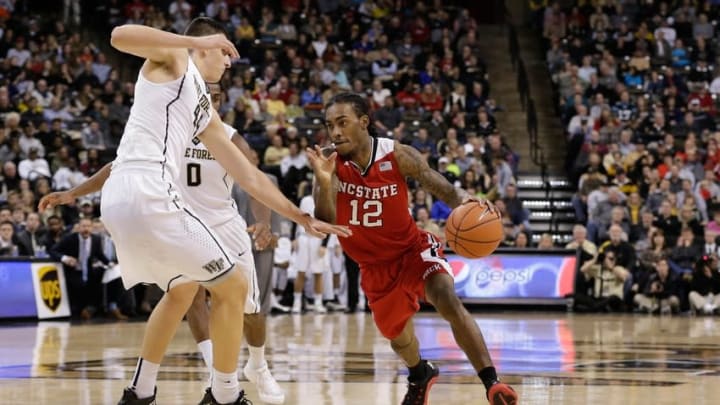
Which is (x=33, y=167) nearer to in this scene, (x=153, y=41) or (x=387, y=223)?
(x=387, y=223)

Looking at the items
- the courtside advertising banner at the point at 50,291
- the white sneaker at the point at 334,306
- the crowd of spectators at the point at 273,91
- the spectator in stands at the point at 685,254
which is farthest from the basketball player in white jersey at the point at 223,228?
the spectator in stands at the point at 685,254

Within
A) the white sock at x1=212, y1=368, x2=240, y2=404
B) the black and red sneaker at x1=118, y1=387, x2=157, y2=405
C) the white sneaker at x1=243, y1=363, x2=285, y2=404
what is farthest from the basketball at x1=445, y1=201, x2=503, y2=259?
the black and red sneaker at x1=118, y1=387, x2=157, y2=405

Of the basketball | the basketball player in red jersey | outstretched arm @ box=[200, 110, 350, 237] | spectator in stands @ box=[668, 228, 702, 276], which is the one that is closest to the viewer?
outstretched arm @ box=[200, 110, 350, 237]

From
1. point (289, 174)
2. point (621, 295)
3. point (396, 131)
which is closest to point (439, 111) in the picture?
point (396, 131)

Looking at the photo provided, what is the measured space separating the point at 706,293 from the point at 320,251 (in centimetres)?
586

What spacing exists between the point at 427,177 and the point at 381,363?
2.94m

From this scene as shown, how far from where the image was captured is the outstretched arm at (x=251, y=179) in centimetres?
605

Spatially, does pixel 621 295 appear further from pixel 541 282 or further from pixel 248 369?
pixel 248 369

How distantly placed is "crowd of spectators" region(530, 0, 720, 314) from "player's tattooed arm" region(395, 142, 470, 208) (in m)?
12.1

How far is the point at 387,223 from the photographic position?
7199 mm

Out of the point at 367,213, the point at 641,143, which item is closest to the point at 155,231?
the point at 367,213

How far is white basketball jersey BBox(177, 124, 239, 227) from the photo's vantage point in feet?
24.5

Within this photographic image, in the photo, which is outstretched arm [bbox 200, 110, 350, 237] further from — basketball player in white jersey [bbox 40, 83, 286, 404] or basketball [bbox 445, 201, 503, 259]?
basketball player in white jersey [bbox 40, 83, 286, 404]

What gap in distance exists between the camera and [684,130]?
75.3ft
